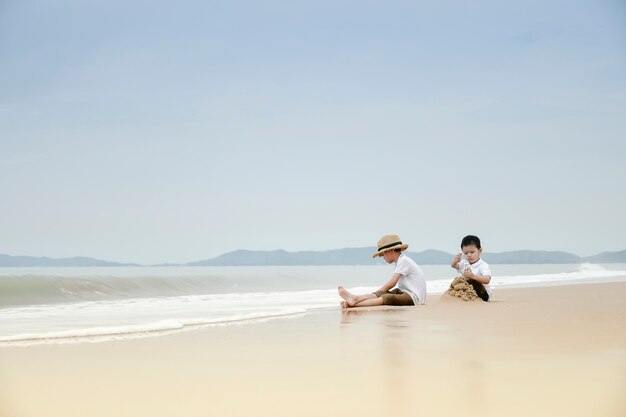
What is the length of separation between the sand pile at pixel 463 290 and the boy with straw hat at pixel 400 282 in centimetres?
50

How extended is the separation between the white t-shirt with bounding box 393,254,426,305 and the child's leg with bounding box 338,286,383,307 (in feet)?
1.40

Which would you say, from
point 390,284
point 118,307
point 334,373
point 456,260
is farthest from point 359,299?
point 334,373

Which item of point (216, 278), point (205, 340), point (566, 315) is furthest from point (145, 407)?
point (216, 278)

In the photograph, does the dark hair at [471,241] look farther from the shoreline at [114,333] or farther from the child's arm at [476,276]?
the shoreline at [114,333]

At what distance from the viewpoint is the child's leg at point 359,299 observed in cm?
793

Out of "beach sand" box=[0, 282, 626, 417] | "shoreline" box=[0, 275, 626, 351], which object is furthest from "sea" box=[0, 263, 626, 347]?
"beach sand" box=[0, 282, 626, 417]

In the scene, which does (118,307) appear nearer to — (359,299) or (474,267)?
(359,299)

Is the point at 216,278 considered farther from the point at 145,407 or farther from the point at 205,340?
the point at 145,407

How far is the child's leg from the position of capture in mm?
7934

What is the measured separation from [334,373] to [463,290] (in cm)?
558

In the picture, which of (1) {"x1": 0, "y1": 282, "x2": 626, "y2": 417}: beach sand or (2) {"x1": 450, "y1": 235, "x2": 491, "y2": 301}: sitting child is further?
(2) {"x1": 450, "y1": 235, "x2": 491, "y2": 301}: sitting child

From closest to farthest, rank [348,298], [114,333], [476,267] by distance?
1. [114,333]
2. [348,298]
3. [476,267]

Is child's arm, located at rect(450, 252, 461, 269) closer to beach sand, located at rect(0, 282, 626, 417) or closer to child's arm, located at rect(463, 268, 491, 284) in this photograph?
Result: child's arm, located at rect(463, 268, 491, 284)

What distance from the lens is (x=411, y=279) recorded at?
8.48 m
